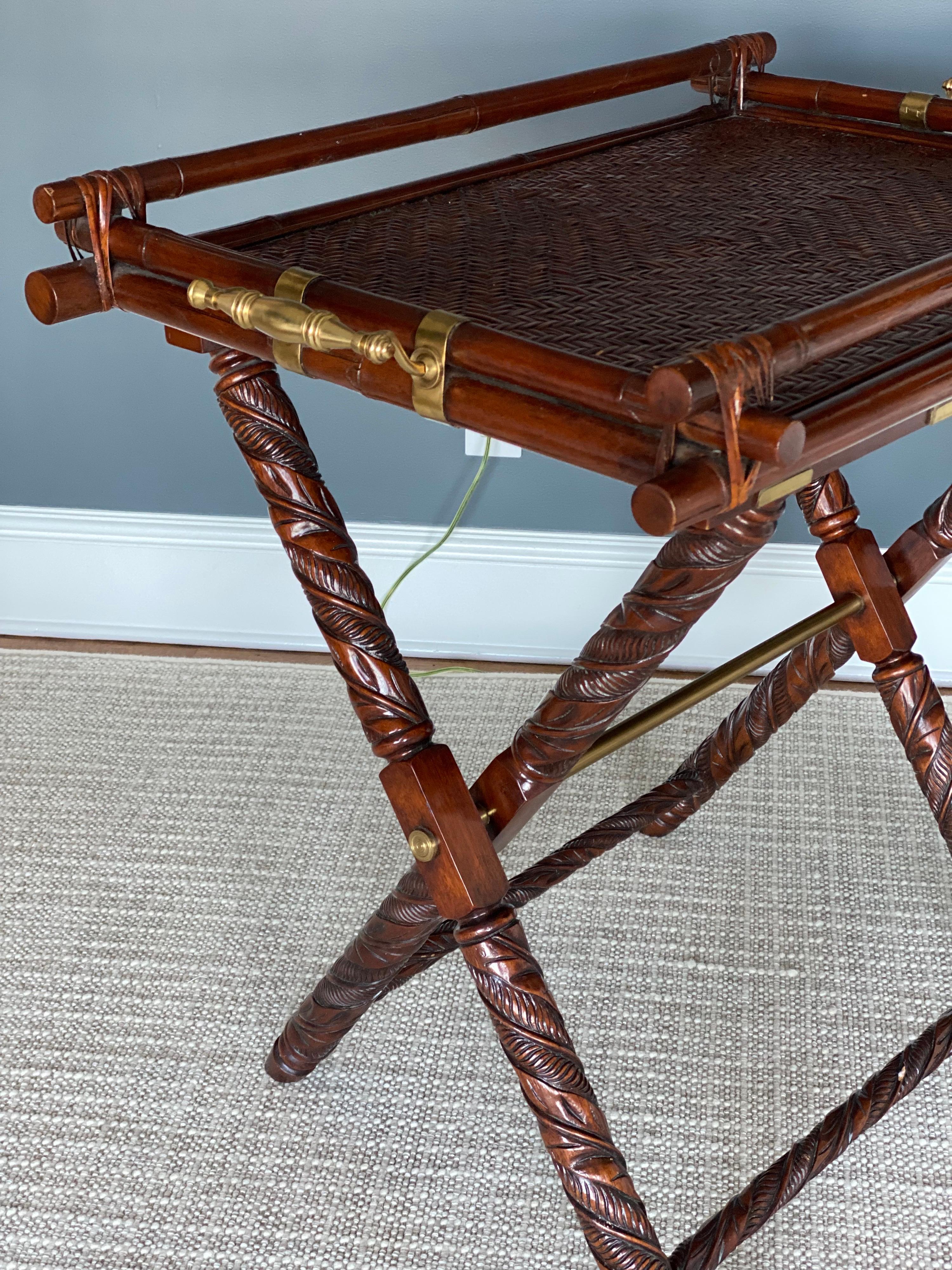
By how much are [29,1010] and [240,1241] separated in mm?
371

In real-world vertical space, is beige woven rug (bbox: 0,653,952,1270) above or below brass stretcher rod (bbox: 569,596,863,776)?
below

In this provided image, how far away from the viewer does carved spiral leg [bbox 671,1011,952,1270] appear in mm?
969

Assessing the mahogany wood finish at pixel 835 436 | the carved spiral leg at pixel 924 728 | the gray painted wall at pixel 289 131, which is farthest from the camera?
the gray painted wall at pixel 289 131

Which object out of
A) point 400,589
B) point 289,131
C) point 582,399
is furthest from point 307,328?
point 400,589

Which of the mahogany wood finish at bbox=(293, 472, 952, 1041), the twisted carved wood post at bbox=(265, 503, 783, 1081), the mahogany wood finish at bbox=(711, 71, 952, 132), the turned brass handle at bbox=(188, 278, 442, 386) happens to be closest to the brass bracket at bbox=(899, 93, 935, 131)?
the mahogany wood finish at bbox=(711, 71, 952, 132)

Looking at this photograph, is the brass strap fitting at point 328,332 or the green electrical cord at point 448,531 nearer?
the brass strap fitting at point 328,332

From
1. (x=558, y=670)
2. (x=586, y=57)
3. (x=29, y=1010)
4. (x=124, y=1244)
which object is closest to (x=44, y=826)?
(x=29, y=1010)

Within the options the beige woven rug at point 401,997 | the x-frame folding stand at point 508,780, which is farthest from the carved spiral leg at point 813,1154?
the beige woven rug at point 401,997

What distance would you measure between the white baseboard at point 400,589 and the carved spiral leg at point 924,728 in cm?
66

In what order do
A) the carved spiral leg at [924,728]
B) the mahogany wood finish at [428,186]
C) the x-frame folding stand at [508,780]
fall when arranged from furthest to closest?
the carved spiral leg at [924,728], the mahogany wood finish at [428,186], the x-frame folding stand at [508,780]

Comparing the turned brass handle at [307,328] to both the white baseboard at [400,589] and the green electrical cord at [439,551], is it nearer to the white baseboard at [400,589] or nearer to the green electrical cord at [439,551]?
the green electrical cord at [439,551]

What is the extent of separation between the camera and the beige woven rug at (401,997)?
1.11m

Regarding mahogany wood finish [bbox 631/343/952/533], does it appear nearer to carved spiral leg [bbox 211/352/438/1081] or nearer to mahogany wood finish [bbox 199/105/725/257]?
carved spiral leg [bbox 211/352/438/1081]

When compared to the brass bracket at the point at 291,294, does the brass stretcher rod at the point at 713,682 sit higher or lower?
lower
